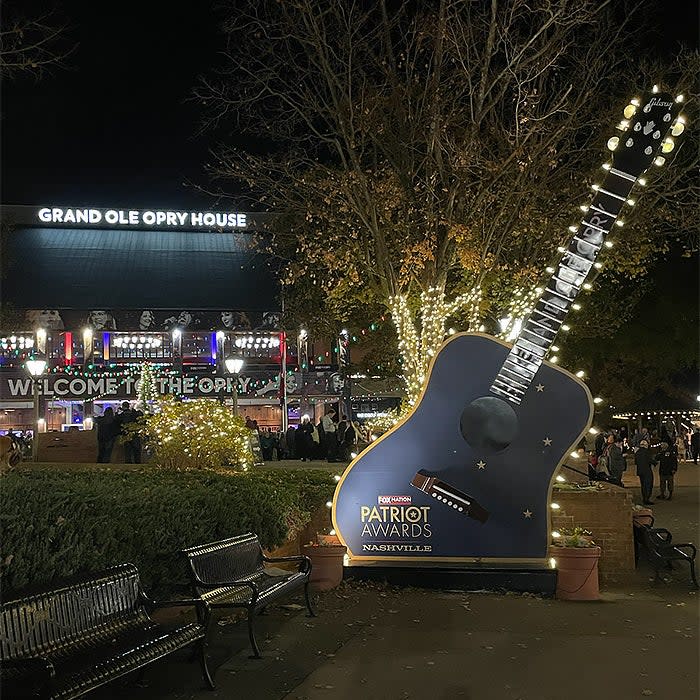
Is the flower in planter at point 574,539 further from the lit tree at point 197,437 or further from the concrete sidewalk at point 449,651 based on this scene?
the lit tree at point 197,437

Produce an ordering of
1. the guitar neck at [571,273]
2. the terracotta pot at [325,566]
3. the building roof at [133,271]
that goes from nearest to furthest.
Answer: the guitar neck at [571,273]
the terracotta pot at [325,566]
the building roof at [133,271]

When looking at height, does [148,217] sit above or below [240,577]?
above

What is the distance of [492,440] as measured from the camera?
1120cm

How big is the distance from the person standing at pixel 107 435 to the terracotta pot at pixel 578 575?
15004 mm

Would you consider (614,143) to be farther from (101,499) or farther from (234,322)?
(234,322)

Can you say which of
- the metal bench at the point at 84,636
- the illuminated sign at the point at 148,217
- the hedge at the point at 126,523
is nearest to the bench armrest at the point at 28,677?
the metal bench at the point at 84,636

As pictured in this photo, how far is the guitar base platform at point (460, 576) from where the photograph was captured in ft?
35.3

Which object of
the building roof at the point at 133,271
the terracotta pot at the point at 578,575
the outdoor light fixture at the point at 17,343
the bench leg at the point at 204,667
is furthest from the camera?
the building roof at the point at 133,271

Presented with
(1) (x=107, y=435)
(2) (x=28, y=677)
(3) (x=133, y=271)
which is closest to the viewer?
(2) (x=28, y=677)

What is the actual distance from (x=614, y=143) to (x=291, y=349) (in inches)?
1179

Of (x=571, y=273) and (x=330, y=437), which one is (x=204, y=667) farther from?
(x=330, y=437)

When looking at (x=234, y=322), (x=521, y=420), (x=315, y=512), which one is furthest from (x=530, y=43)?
(x=234, y=322)

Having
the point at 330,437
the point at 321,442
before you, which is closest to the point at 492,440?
the point at 330,437

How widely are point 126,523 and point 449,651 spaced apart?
288cm
